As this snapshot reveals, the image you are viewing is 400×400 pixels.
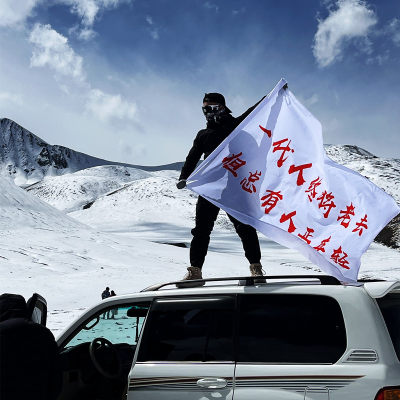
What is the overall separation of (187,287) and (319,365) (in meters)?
1.19

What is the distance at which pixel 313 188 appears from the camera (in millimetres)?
5082

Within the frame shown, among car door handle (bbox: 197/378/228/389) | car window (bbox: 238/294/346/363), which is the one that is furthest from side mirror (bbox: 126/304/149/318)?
car window (bbox: 238/294/346/363)

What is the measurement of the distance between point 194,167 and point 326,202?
6.22 feet

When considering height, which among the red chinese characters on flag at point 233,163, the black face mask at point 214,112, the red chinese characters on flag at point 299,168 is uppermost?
the black face mask at point 214,112

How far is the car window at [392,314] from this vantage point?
9.88ft

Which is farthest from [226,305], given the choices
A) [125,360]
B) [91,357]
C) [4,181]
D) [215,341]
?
[4,181]

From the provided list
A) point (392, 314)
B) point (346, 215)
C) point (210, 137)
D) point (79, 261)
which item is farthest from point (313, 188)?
point (79, 261)

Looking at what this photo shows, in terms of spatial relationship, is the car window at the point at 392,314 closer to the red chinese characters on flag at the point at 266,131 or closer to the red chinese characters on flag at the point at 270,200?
the red chinese characters on flag at the point at 270,200

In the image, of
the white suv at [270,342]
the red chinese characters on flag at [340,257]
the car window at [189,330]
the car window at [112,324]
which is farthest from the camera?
the red chinese characters on flag at [340,257]

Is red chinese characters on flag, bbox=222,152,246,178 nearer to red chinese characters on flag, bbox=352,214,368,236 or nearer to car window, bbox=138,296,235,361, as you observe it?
red chinese characters on flag, bbox=352,214,368,236

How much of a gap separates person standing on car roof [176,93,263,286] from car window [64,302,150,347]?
1.69m

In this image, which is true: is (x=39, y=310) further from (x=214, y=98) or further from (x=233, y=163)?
(x=214, y=98)

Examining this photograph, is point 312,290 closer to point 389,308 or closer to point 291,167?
point 389,308

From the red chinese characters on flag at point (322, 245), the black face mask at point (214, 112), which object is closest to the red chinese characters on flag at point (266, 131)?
the black face mask at point (214, 112)
